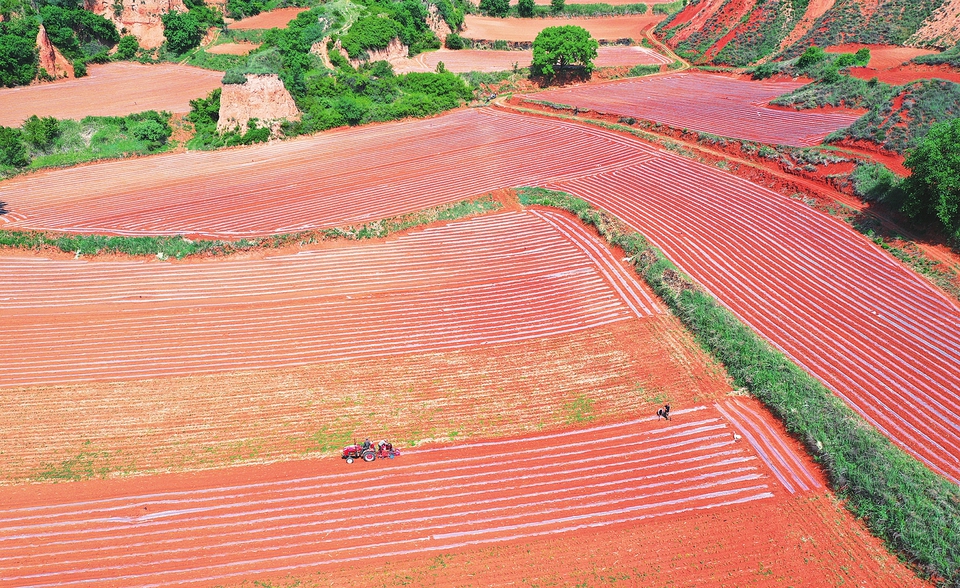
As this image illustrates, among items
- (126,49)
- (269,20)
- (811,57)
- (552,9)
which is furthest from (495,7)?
(126,49)

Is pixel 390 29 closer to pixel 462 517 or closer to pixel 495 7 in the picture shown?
pixel 495 7

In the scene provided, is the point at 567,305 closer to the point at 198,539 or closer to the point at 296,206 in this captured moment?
the point at 198,539

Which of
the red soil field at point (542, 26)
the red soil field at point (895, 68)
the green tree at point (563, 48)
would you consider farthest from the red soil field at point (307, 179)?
the red soil field at point (542, 26)

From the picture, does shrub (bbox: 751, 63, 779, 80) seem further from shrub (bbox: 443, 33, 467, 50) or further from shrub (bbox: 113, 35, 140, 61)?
shrub (bbox: 113, 35, 140, 61)

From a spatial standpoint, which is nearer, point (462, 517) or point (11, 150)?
point (462, 517)

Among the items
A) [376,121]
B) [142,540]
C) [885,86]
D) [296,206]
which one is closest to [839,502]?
[142,540]

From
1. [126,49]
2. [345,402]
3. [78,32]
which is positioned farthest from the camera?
[126,49]

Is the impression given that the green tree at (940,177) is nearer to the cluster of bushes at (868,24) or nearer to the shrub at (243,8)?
the cluster of bushes at (868,24)
